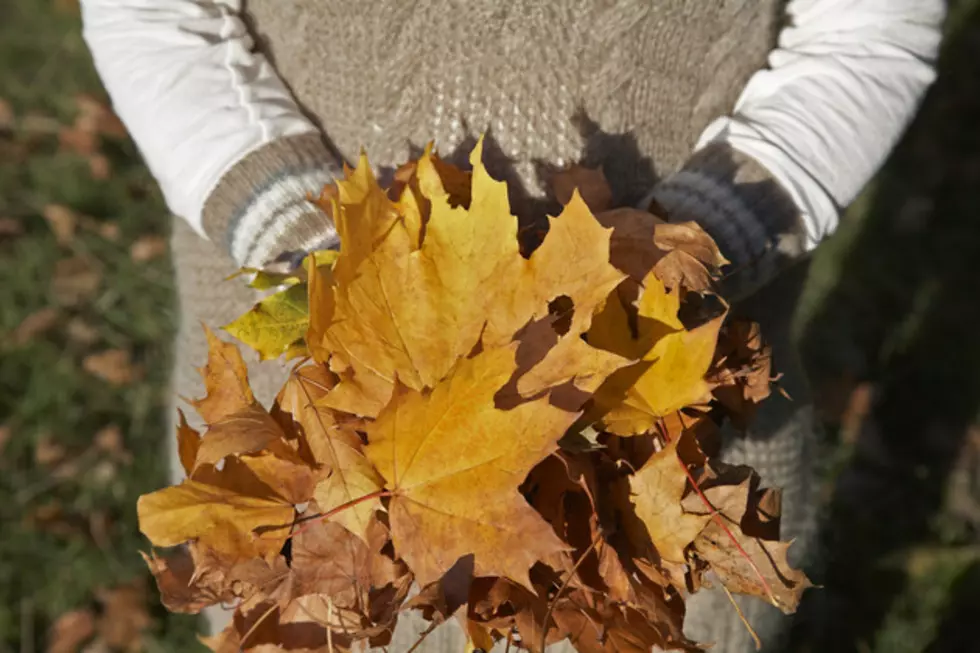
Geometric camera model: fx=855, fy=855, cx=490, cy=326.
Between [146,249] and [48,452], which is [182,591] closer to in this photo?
[48,452]

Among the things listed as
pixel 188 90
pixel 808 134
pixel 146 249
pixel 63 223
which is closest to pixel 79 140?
pixel 63 223

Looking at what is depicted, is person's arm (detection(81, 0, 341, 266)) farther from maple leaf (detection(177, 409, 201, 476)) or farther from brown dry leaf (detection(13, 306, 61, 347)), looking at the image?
brown dry leaf (detection(13, 306, 61, 347))

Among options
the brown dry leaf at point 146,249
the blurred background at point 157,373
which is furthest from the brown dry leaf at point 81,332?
the brown dry leaf at point 146,249

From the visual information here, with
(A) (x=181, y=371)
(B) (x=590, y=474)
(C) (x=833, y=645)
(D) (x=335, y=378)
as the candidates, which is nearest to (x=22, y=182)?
(A) (x=181, y=371)

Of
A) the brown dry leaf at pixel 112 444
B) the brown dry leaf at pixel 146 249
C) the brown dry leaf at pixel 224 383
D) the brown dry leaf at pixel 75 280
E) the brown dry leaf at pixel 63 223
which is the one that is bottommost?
the brown dry leaf at pixel 112 444

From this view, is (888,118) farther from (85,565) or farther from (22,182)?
(22,182)

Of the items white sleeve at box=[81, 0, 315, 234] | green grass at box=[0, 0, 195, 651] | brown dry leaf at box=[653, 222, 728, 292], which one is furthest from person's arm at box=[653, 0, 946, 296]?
green grass at box=[0, 0, 195, 651]

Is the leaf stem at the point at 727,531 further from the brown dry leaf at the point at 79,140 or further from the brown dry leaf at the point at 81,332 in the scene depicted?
the brown dry leaf at the point at 79,140
